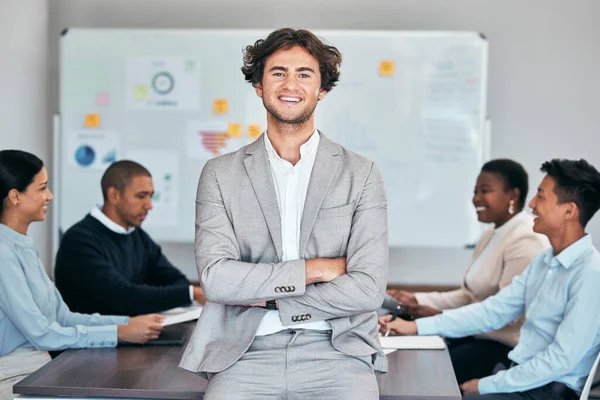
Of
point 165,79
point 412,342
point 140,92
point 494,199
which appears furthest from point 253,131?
point 412,342

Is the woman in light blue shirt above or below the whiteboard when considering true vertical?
below

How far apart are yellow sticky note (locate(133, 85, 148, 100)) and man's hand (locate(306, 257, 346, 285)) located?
128 inches

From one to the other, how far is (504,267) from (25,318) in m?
2.13

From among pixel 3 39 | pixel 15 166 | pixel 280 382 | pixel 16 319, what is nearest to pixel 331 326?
pixel 280 382

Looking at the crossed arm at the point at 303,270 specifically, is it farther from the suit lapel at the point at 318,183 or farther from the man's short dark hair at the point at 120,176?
the man's short dark hair at the point at 120,176

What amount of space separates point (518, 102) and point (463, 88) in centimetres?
46

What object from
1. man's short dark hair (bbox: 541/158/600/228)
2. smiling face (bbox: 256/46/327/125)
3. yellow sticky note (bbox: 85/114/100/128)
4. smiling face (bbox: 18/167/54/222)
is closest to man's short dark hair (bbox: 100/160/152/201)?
smiling face (bbox: 18/167/54/222)

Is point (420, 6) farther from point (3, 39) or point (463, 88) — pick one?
point (3, 39)

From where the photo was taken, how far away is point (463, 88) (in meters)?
5.06

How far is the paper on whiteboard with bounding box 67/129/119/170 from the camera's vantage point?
517 cm

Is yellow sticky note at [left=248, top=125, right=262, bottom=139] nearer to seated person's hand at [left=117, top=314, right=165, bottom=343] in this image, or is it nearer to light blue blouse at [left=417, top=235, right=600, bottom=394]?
Answer: light blue blouse at [left=417, top=235, right=600, bottom=394]

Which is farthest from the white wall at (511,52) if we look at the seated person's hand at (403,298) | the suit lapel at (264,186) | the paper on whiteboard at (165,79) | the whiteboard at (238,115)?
the suit lapel at (264,186)

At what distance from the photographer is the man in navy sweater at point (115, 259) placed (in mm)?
3486

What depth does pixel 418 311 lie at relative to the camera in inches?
146
